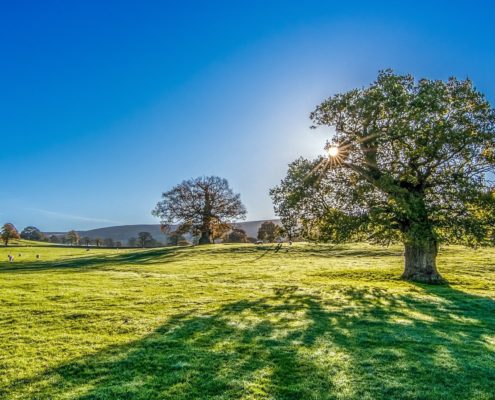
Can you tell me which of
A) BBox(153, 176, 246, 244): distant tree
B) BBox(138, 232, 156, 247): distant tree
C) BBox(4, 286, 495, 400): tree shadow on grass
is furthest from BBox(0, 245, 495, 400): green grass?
BBox(138, 232, 156, 247): distant tree

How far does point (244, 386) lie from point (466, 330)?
9.59 metres

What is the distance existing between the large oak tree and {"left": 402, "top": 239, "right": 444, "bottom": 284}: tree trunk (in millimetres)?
67

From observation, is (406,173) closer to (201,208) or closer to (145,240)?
(201,208)

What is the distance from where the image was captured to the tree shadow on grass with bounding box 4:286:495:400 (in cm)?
773

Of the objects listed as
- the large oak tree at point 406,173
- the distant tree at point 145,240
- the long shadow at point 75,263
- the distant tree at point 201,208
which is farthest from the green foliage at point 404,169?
the distant tree at point 145,240

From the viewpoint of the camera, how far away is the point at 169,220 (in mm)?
75875

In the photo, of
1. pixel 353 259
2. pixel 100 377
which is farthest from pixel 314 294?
pixel 353 259

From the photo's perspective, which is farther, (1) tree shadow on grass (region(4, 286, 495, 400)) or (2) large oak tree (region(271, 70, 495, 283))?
(2) large oak tree (region(271, 70, 495, 283))

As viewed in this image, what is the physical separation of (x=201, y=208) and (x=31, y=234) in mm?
95832

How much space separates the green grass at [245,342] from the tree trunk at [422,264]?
9.33 feet

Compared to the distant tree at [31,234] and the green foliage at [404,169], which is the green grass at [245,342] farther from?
the distant tree at [31,234]

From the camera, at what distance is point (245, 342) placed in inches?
435

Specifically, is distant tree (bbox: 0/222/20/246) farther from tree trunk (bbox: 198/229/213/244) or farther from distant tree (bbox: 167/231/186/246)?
tree trunk (bbox: 198/229/213/244)

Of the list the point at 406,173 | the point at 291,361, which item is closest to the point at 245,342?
the point at 291,361
